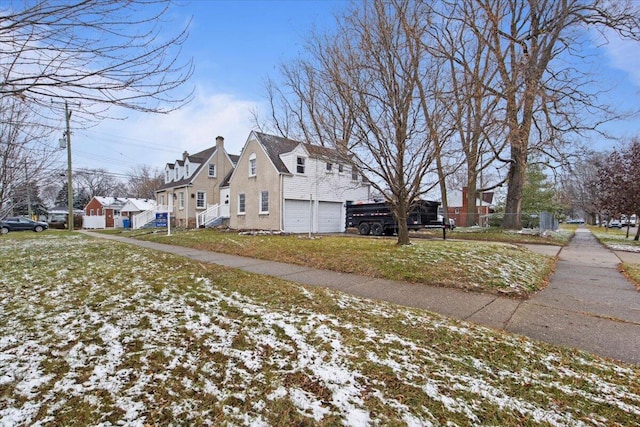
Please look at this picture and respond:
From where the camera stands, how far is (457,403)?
230cm

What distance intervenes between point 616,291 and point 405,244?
475 centimetres

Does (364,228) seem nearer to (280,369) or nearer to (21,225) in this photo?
(280,369)

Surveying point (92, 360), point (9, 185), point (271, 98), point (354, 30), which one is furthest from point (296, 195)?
point (92, 360)

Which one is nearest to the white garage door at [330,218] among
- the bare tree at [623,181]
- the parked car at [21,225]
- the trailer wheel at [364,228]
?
the trailer wheel at [364,228]

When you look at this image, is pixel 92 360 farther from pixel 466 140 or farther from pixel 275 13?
pixel 466 140

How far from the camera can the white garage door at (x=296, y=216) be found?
59.6 feet

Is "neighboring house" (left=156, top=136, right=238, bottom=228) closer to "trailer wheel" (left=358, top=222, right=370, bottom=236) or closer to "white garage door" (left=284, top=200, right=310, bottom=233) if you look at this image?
"white garage door" (left=284, top=200, right=310, bottom=233)

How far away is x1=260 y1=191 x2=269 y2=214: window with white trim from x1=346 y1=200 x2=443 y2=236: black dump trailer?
505 centimetres

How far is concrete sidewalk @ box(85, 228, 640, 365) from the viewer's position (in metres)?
3.76

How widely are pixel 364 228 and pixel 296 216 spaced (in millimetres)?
4134

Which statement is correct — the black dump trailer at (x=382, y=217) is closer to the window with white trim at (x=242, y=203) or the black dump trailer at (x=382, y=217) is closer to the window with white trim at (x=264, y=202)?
the window with white trim at (x=264, y=202)

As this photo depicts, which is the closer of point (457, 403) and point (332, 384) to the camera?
point (457, 403)

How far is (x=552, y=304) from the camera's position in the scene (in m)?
5.13

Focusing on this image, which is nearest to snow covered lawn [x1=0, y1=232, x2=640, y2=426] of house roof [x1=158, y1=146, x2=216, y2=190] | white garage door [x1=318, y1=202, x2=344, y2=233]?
white garage door [x1=318, y1=202, x2=344, y2=233]
